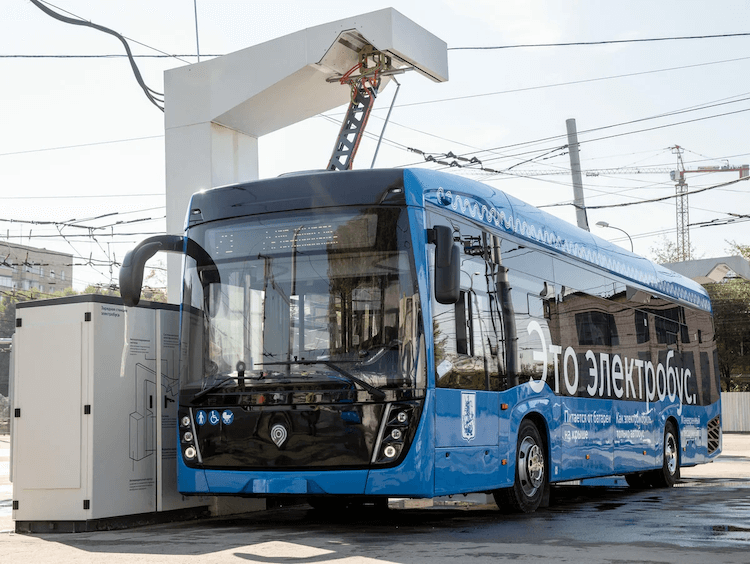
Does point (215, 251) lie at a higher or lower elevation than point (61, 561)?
higher

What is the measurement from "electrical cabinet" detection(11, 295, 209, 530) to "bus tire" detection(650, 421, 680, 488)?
327 inches

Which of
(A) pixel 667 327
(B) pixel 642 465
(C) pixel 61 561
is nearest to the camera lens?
(C) pixel 61 561

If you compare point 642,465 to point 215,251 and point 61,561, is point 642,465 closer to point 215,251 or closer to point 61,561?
point 215,251

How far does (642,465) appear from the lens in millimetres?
14781

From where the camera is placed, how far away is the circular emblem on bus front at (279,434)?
9211mm

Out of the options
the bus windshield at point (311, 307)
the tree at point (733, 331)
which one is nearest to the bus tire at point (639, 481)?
the bus windshield at point (311, 307)

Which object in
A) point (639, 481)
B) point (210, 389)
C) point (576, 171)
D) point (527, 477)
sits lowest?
point (639, 481)

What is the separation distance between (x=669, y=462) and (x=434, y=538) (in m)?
8.39

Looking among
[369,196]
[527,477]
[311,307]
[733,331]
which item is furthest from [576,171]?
[733,331]

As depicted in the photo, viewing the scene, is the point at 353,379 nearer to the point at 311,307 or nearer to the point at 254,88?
the point at 311,307

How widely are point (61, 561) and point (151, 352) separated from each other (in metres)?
3.32

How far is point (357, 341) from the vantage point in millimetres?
8953

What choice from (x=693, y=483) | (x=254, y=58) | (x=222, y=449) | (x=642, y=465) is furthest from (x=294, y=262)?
(x=693, y=483)

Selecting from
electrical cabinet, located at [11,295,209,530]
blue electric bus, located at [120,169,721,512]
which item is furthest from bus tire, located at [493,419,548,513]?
electrical cabinet, located at [11,295,209,530]
